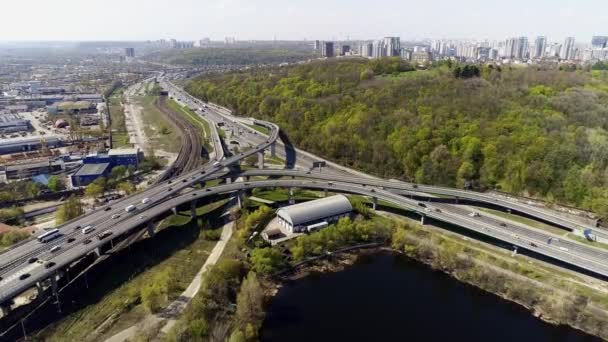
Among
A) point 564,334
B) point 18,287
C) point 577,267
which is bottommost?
point 564,334

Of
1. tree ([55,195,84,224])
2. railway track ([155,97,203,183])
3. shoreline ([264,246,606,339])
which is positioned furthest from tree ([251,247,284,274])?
railway track ([155,97,203,183])

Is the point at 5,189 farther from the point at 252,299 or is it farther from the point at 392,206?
the point at 392,206

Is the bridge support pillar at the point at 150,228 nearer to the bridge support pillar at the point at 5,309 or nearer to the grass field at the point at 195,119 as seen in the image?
the bridge support pillar at the point at 5,309

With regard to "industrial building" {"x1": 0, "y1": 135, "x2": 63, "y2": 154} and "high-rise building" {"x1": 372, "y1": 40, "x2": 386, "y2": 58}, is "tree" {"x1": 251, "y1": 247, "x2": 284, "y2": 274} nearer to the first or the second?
"industrial building" {"x1": 0, "y1": 135, "x2": 63, "y2": 154}

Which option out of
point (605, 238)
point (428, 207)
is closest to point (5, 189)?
point (428, 207)

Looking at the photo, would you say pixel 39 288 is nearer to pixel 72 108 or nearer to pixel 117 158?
pixel 117 158

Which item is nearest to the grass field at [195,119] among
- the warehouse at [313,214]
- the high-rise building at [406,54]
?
the warehouse at [313,214]

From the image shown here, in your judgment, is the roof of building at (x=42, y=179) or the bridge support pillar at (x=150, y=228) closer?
the bridge support pillar at (x=150, y=228)
